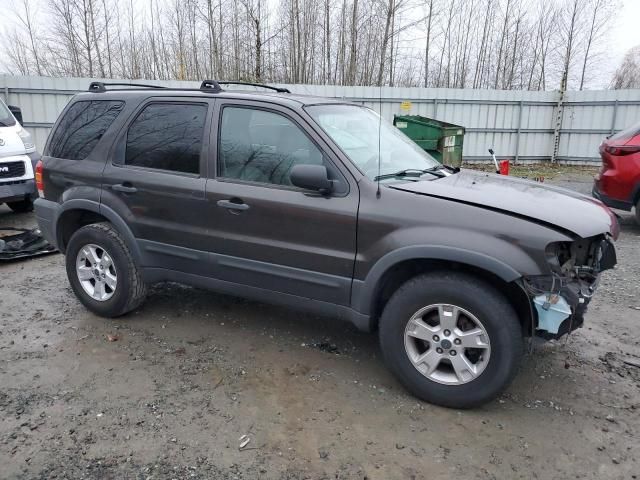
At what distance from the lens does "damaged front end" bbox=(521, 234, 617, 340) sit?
2.75 meters

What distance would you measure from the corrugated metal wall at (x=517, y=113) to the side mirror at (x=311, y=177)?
1141 centimetres

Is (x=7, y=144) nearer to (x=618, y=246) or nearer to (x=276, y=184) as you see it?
(x=276, y=184)

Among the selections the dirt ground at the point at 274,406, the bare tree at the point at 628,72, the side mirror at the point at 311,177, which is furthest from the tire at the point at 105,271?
the bare tree at the point at 628,72

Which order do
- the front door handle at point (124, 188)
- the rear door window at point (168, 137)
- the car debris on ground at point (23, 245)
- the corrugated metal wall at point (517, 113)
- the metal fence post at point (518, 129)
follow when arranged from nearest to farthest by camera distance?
the rear door window at point (168, 137) < the front door handle at point (124, 188) < the car debris on ground at point (23, 245) < the corrugated metal wall at point (517, 113) < the metal fence post at point (518, 129)

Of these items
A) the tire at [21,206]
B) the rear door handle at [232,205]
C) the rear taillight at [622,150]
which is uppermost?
the rear taillight at [622,150]

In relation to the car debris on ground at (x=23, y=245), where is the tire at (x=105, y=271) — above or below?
above

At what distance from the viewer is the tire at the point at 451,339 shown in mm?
2848

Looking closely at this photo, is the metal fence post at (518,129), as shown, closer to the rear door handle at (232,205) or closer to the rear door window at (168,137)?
the rear door window at (168,137)

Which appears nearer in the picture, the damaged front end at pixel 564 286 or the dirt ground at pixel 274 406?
the dirt ground at pixel 274 406

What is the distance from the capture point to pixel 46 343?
392 cm

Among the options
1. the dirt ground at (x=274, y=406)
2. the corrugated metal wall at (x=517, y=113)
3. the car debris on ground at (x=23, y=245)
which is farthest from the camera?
the corrugated metal wall at (x=517, y=113)

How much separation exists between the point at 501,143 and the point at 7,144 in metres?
13.1

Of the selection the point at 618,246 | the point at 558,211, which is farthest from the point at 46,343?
the point at 618,246

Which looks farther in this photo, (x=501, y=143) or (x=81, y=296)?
(x=501, y=143)
